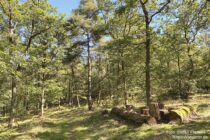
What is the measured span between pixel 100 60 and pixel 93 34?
1490 cm

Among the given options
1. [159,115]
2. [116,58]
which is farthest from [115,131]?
[116,58]

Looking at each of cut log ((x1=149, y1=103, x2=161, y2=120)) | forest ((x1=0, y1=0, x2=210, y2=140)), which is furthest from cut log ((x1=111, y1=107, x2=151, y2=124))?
cut log ((x1=149, y1=103, x2=161, y2=120))

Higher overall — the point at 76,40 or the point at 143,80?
the point at 76,40

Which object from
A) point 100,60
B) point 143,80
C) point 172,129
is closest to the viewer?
point 172,129

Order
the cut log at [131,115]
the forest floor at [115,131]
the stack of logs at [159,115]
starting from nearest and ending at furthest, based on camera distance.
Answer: the forest floor at [115,131] < the stack of logs at [159,115] < the cut log at [131,115]

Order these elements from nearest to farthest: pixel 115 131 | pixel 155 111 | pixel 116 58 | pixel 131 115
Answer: pixel 115 131, pixel 155 111, pixel 131 115, pixel 116 58

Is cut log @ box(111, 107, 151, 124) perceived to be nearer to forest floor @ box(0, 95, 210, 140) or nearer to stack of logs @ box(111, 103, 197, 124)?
stack of logs @ box(111, 103, 197, 124)

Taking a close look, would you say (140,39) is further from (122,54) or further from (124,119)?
(124,119)

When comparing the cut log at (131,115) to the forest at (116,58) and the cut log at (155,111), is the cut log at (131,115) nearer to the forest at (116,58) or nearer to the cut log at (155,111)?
the forest at (116,58)

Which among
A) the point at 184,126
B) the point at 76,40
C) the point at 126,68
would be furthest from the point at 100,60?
the point at 184,126

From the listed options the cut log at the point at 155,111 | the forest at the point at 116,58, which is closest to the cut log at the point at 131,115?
the forest at the point at 116,58

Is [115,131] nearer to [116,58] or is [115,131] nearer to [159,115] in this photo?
[159,115]

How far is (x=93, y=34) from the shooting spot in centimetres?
2672

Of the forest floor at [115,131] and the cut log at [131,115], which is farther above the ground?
the cut log at [131,115]
